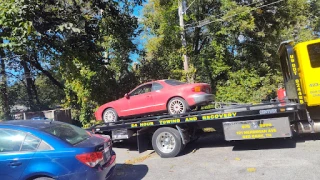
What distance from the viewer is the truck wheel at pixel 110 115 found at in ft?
31.9

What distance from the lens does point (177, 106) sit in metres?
8.63

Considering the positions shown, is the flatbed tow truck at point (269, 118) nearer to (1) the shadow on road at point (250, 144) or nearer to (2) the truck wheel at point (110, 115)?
(1) the shadow on road at point (250, 144)

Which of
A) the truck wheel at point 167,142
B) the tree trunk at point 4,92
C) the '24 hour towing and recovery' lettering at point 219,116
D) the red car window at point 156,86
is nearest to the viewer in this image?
the '24 hour towing and recovery' lettering at point 219,116

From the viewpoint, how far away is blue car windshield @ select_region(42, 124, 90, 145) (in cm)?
485

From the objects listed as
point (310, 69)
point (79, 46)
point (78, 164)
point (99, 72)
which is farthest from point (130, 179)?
point (99, 72)

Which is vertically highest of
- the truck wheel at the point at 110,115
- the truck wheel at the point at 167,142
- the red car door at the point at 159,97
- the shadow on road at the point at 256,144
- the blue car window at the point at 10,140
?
the red car door at the point at 159,97

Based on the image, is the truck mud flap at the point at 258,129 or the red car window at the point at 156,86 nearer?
the truck mud flap at the point at 258,129

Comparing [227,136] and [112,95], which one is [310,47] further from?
[112,95]

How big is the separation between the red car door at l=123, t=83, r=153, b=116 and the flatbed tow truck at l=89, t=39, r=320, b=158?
3.44ft

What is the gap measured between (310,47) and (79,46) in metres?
9.07

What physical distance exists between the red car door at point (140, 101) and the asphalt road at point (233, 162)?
4.41 ft

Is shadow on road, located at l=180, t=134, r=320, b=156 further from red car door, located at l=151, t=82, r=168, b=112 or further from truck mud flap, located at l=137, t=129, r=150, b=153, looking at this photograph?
red car door, located at l=151, t=82, r=168, b=112

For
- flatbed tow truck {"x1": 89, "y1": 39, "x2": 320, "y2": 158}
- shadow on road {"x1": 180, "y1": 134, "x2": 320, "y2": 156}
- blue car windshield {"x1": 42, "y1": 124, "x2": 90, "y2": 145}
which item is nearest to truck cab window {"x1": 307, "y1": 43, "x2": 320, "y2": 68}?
flatbed tow truck {"x1": 89, "y1": 39, "x2": 320, "y2": 158}

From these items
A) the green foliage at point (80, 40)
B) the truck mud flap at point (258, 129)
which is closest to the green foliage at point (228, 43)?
the green foliage at point (80, 40)
